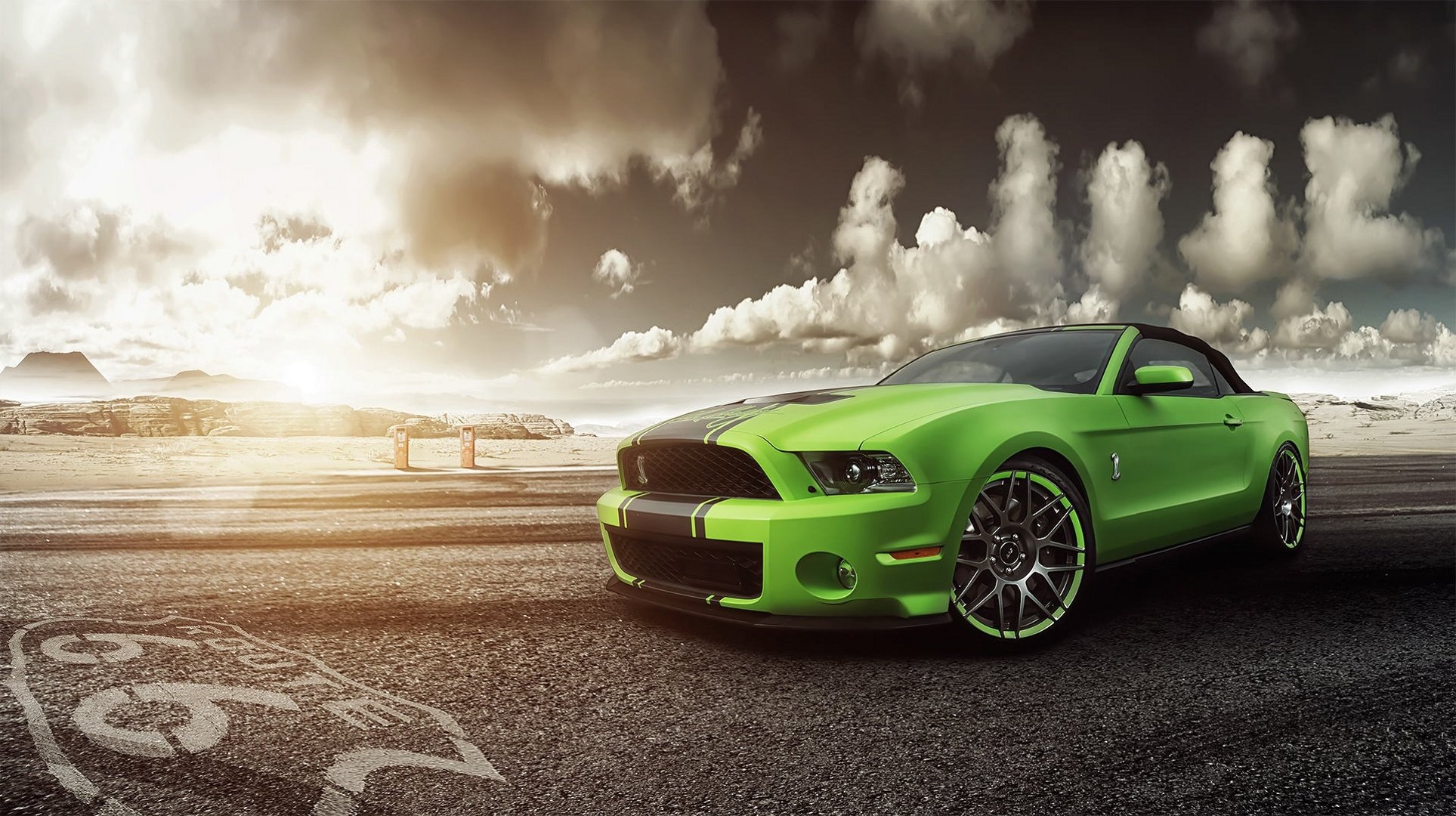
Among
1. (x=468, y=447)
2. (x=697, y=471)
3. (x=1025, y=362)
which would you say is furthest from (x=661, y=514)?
(x=468, y=447)

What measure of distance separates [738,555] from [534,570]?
2.44 meters

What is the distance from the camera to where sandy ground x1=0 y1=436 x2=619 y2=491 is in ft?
50.1

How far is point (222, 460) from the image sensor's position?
22.0 meters

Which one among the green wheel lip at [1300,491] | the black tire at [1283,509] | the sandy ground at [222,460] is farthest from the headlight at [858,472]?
the sandy ground at [222,460]

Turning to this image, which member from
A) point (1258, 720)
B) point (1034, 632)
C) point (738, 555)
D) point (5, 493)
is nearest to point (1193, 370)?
point (1034, 632)

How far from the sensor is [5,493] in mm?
12039

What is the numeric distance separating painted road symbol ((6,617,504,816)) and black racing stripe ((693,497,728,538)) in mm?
1153

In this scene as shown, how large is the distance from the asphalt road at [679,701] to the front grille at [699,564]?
27 cm

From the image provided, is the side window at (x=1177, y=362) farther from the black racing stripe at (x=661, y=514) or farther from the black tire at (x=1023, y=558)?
the black racing stripe at (x=661, y=514)

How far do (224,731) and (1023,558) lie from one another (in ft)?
9.76

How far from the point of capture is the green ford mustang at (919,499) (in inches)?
127

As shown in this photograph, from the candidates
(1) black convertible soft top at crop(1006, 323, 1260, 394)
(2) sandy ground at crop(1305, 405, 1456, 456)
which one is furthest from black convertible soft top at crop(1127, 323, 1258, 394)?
(2) sandy ground at crop(1305, 405, 1456, 456)

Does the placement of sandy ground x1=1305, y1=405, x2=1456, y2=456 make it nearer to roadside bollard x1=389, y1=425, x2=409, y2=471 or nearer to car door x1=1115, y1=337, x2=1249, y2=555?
car door x1=1115, y1=337, x2=1249, y2=555

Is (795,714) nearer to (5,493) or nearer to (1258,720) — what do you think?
(1258,720)
